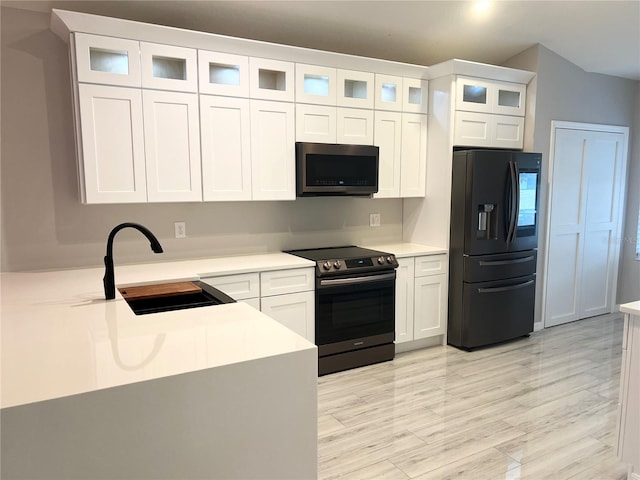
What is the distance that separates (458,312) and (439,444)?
5.29 feet

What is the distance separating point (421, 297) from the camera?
13.1 ft

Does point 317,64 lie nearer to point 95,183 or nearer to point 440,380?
point 95,183

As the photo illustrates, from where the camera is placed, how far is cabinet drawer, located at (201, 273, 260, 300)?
10.0 ft

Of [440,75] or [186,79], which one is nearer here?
[186,79]

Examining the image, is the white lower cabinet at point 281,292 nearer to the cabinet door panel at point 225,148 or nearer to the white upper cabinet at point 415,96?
the cabinet door panel at point 225,148

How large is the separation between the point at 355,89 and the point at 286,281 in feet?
5.68

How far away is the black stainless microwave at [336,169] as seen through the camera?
3.52m

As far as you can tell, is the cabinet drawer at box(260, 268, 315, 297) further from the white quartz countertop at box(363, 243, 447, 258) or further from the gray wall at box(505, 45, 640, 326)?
the gray wall at box(505, 45, 640, 326)

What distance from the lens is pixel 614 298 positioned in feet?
17.4

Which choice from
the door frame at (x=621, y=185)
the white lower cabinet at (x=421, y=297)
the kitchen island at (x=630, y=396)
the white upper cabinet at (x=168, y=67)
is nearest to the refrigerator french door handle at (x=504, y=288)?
the white lower cabinet at (x=421, y=297)

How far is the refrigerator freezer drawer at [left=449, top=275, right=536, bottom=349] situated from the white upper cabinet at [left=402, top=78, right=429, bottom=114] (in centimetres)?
162

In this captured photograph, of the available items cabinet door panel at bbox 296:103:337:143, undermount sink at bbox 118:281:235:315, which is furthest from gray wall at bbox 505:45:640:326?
undermount sink at bbox 118:281:235:315

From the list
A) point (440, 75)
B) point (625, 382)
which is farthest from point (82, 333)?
point (440, 75)

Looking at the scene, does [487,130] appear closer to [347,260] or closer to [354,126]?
[354,126]
